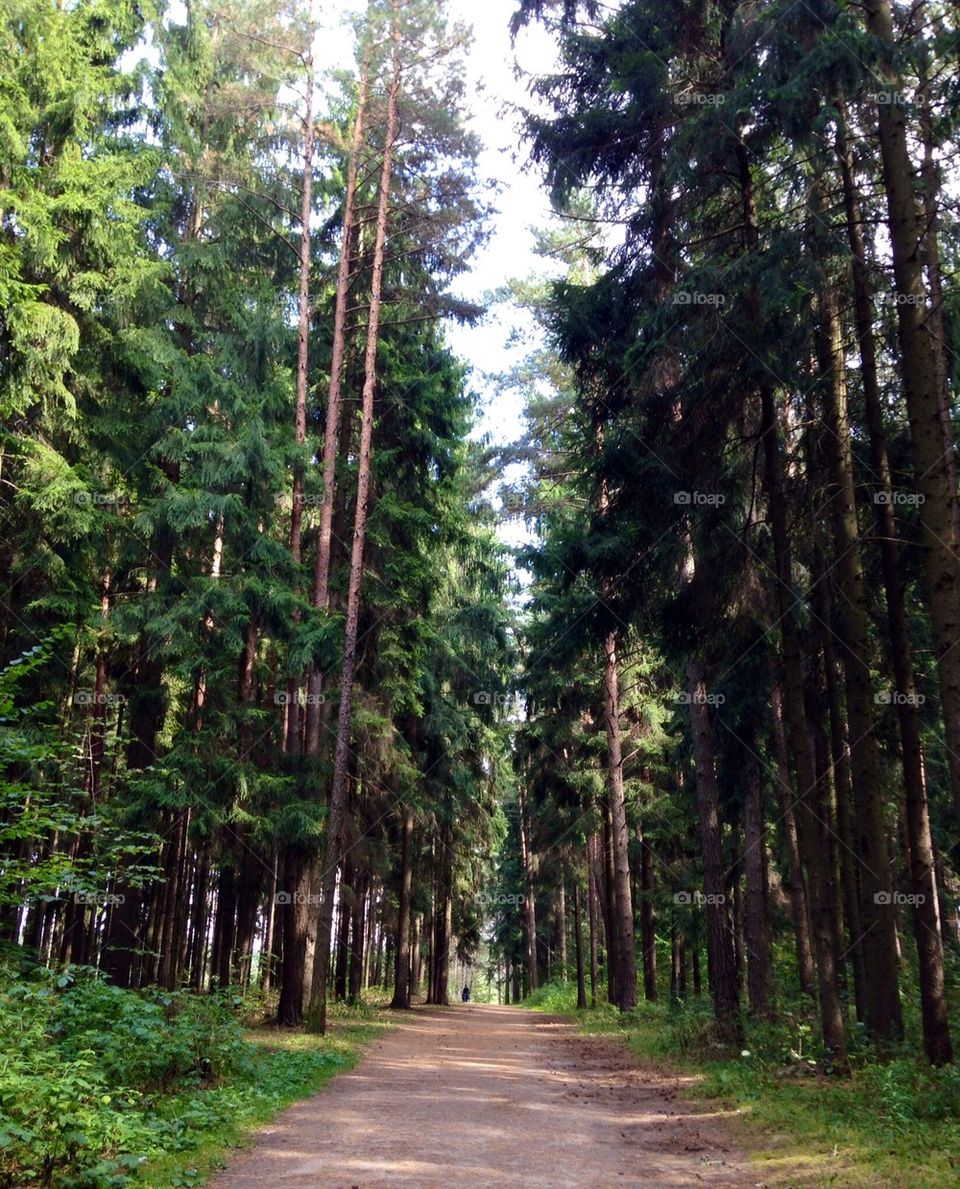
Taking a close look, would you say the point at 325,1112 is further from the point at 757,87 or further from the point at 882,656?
the point at 757,87

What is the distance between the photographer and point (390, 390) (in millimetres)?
18250

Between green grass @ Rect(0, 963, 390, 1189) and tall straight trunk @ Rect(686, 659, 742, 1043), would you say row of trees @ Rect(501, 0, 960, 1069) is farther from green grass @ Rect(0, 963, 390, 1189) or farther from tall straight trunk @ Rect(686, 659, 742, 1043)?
green grass @ Rect(0, 963, 390, 1189)

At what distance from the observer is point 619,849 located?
2088 cm

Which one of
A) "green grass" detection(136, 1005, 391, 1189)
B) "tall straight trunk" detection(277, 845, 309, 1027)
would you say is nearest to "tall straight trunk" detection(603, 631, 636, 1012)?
"green grass" detection(136, 1005, 391, 1189)

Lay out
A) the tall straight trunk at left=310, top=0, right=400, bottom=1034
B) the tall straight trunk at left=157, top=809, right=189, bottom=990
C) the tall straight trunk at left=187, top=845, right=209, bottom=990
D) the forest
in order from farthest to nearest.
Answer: the tall straight trunk at left=187, top=845, right=209, bottom=990, the tall straight trunk at left=157, top=809, right=189, bottom=990, the tall straight trunk at left=310, top=0, right=400, bottom=1034, the forest

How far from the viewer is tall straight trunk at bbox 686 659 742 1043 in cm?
1280

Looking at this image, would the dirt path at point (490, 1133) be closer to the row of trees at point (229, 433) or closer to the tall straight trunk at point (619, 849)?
the row of trees at point (229, 433)

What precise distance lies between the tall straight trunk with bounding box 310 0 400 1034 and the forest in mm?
81

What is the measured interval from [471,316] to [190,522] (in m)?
7.35

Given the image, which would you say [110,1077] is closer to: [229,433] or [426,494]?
[229,433]

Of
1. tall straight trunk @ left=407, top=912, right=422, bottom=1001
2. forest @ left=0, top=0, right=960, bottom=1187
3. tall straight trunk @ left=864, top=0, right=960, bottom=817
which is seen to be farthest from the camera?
tall straight trunk @ left=407, top=912, right=422, bottom=1001

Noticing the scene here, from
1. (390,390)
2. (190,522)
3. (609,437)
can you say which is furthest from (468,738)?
(609,437)

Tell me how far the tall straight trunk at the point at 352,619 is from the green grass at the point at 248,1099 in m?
1.25

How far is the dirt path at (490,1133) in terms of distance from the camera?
627 centimetres
